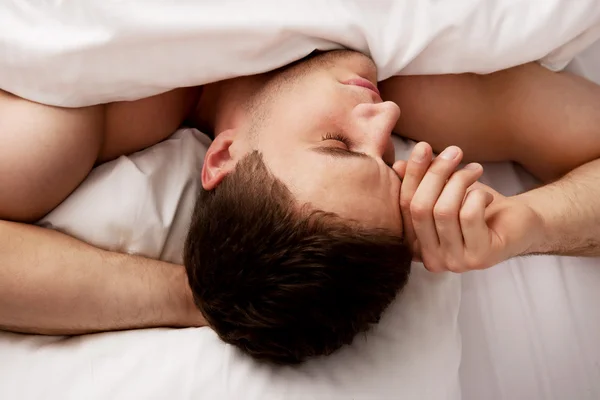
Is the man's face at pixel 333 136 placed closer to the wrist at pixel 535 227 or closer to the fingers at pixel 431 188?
the fingers at pixel 431 188

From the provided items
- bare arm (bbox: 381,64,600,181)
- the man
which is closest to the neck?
the man

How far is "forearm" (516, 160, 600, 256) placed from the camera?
2.91ft

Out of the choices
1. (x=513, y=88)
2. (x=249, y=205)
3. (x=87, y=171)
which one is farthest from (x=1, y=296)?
(x=513, y=88)

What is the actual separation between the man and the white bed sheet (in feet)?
0.28

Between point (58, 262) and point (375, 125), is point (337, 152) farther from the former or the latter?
point (58, 262)

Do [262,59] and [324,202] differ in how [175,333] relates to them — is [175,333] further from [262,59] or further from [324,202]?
[262,59]

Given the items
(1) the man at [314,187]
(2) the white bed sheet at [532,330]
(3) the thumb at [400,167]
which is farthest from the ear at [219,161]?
(2) the white bed sheet at [532,330]

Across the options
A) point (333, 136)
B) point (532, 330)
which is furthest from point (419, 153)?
point (532, 330)

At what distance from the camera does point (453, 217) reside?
742 millimetres

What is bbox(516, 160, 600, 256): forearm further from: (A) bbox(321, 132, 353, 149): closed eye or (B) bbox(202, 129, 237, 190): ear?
(B) bbox(202, 129, 237, 190): ear

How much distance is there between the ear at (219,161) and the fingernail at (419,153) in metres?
0.27

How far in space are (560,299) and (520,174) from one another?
245mm

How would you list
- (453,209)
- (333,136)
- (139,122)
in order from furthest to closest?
1. (139,122)
2. (333,136)
3. (453,209)

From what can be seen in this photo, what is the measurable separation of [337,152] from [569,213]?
0.39m
